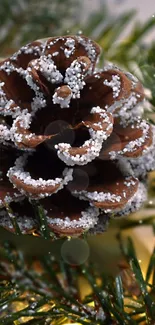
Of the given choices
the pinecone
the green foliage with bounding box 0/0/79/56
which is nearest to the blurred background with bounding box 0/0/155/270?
the green foliage with bounding box 0/0/79/56

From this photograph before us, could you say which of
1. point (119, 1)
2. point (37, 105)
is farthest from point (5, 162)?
point (119, 1)

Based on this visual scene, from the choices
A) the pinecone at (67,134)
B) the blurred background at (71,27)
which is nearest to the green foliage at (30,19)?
the blurred background at (71,27)

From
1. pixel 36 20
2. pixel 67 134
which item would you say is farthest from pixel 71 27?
pixel 67 134

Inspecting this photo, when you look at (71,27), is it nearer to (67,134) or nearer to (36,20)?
(36,20)

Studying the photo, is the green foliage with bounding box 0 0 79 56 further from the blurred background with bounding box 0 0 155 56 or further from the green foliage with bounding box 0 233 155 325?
the green foliage with bounding box 0 233 155 325

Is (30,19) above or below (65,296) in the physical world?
above

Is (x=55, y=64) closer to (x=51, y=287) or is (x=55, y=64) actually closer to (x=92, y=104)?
(x=92, y=104)

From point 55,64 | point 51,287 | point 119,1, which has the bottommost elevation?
point 51,287

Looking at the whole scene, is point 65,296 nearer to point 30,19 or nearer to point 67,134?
point 67,134

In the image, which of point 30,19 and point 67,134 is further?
point 30,19
